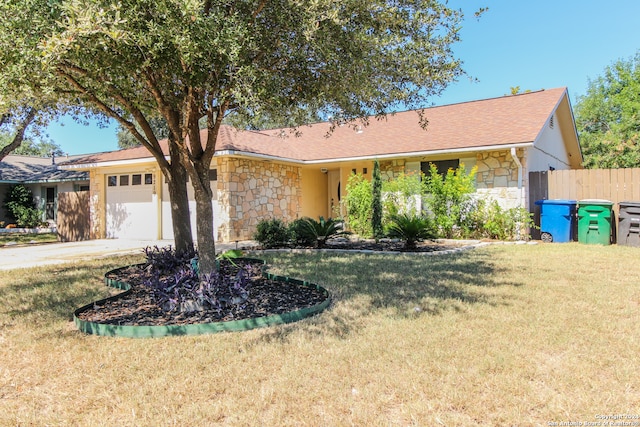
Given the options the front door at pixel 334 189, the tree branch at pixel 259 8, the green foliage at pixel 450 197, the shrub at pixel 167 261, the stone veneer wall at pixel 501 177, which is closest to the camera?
the tree branch at pixel 259 8

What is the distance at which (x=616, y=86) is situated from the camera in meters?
25.9

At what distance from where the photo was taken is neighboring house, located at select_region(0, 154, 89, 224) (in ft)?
65.9

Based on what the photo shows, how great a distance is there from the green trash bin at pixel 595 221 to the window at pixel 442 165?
369 centimetres

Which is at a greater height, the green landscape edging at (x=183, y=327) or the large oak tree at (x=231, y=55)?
the large oak tree at (x=231, y=55)

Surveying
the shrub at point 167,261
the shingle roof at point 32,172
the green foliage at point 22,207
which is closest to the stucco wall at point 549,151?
the shrub at point 167,261

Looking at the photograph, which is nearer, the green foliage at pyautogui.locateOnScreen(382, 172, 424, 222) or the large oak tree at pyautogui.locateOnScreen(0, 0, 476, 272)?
the large oak tree at pyautogui.locateOnScreen(0, 0, 476, 272)

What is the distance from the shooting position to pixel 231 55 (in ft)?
12.7

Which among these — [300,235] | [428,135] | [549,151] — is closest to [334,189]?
[428,135]

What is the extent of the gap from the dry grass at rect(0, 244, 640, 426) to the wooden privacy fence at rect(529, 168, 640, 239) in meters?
6.78

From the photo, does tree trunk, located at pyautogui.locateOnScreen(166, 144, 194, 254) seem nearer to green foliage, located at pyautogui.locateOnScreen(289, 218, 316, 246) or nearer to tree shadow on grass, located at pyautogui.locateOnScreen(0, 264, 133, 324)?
tree shadow on grass, located at pyautogui.locateOnScreen(0, 264, 133, 324)

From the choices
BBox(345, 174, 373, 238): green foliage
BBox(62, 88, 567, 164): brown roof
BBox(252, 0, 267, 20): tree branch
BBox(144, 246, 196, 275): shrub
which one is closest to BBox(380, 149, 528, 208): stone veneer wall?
BBox(62, 88, 567, 164): brown roof

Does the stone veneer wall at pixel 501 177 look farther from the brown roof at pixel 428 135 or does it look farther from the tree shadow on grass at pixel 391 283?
the tree shadow on grass at pixel 391 283

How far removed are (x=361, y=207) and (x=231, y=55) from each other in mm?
9226

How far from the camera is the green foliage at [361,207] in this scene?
12492mm
